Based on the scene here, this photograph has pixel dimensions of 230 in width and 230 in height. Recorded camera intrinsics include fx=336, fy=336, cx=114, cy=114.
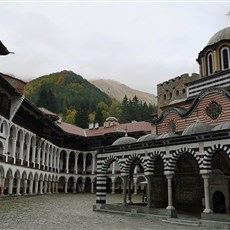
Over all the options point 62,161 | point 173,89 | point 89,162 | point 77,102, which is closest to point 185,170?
point 173,89

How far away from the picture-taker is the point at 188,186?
20.2 meters

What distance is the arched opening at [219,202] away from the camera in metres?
17.4

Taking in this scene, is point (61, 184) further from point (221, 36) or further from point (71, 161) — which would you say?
point (221, 36)

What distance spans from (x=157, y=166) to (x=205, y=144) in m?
6.87

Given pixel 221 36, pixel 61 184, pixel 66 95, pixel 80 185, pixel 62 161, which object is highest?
pixel 66 95

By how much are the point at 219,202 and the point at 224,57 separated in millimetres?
10426

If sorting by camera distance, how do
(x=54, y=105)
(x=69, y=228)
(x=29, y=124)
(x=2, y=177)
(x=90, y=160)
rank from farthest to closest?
(x=54, y=105) → (x=90, y=160) → (x=29, y=124) → (x=2, y=177) → (x=69, y=228)

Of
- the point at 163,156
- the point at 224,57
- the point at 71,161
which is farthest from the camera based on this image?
the point at 71,161

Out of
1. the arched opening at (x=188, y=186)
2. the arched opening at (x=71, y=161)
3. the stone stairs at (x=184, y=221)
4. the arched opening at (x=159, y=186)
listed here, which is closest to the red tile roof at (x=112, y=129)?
the arched opening at (x=71, y=161)

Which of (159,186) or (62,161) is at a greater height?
(62,161)

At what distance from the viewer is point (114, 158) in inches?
815

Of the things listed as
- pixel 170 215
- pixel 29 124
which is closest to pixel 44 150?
pixel 29 124

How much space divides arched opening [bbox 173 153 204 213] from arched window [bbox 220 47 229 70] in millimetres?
7204

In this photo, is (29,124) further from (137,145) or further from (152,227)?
(152,227)
